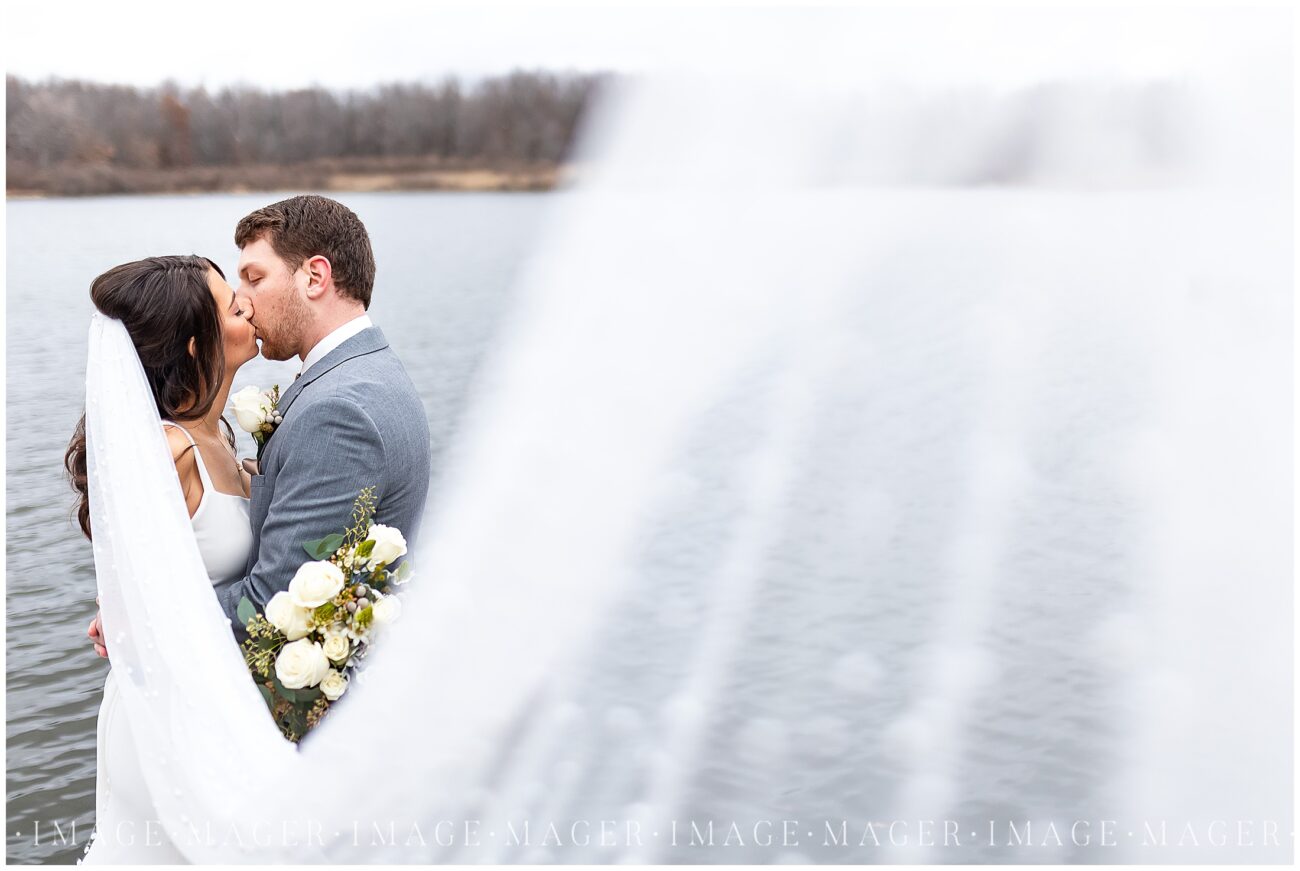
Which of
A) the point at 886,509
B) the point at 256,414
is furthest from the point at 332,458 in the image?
the point at 886,509

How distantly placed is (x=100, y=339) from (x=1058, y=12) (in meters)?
3.40

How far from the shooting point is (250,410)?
2900mm

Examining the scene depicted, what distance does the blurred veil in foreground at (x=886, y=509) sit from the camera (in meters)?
4.01

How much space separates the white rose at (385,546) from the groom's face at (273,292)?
1.72 feet

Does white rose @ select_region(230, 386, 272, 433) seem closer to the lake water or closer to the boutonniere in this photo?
the boutonniere

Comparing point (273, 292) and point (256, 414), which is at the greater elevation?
point (273, 292)

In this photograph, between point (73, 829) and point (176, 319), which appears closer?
point (176, 319)

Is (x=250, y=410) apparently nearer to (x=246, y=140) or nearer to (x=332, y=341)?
(x=332, y=341)

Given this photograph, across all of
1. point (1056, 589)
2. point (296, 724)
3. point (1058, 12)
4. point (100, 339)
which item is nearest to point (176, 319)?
point (100, 339)

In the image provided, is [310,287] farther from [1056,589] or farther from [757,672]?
[1056,589]

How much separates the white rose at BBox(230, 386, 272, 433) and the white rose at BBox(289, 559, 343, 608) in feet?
2.14

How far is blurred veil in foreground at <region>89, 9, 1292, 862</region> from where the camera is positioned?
4.01 metres

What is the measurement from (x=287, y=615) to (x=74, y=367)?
37.8 ft

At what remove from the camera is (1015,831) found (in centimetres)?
425
